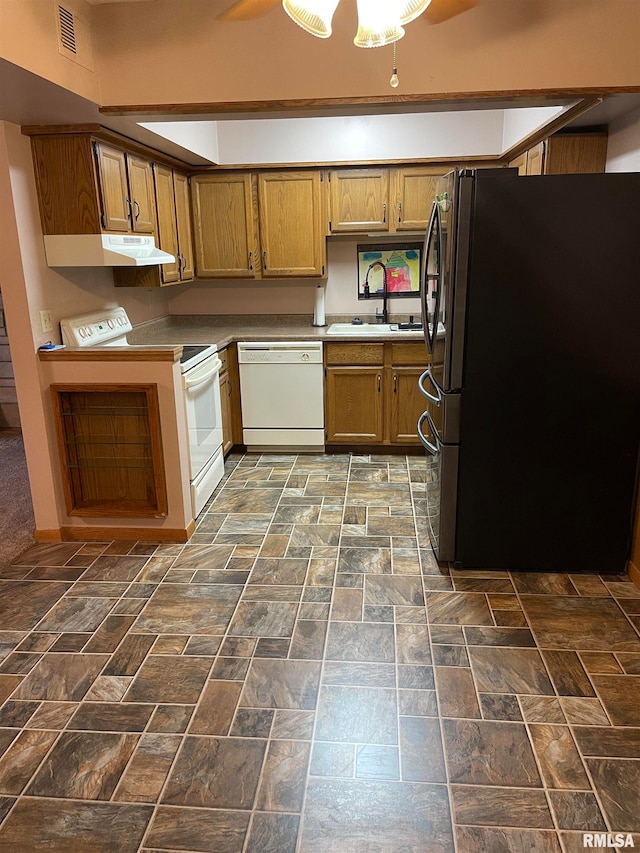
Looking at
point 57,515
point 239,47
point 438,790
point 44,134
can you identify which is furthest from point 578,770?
point 44,134

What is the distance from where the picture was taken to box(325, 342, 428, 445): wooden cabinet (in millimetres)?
4656

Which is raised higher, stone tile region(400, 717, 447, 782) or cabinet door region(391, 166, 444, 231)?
cabinet door region(391, 166, 444, 231)

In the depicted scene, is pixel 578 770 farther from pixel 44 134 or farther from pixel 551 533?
pixel 44 134

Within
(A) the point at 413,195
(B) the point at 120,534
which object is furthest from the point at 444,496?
(A) the point at 413,195

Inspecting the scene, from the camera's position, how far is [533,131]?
369 cm

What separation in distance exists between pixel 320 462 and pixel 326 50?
2818 millimetres

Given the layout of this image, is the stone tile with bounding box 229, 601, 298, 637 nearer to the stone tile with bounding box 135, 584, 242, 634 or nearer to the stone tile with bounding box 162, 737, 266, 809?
the stone tile with bounding box 135, 584, 242, 634

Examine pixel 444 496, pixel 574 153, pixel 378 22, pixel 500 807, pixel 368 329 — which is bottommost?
pixel 500 807

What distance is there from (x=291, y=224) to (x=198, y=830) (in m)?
4.13

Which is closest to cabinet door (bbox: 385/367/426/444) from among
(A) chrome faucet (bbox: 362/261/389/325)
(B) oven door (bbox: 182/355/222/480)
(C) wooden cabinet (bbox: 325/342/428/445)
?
(C) wooden cabinet (bbox: 325/342/428/445)

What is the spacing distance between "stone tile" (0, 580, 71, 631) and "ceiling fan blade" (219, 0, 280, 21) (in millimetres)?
2781

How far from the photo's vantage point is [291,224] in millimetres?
4824

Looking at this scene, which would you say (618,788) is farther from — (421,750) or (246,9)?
(246,9)

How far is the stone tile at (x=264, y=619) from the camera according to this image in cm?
262
